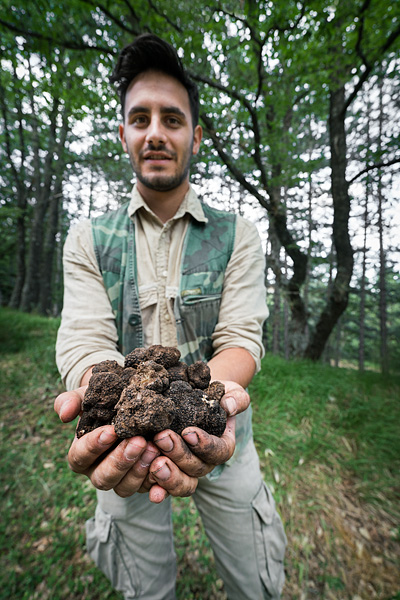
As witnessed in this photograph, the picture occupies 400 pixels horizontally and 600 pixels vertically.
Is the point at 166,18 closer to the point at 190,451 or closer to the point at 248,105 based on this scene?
the point at 248,105

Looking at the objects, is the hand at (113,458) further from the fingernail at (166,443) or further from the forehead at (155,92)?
the forehead at (155,92)

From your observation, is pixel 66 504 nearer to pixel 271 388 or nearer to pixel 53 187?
pixel 271 388

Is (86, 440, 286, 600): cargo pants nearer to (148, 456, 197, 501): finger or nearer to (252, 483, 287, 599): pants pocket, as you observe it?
(252, 483, 287, 599): pants pocket

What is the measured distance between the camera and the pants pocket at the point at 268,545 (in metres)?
2.02

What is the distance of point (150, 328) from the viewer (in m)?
2.27

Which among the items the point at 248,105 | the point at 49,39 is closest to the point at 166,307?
the point at 248,105

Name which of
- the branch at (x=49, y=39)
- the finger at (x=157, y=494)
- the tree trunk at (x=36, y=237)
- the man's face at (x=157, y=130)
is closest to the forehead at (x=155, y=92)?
the man's face at (x=157, y=130)

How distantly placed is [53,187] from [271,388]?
15347mm

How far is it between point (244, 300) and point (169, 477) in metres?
1.40

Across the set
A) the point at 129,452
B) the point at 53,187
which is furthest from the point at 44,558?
the point at 53,187

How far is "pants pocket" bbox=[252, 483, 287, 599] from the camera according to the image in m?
2.02

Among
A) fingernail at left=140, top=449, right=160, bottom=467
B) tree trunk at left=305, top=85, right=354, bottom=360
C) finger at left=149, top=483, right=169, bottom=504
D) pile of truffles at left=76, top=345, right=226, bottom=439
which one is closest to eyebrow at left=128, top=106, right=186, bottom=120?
pile of truffles at left=76, top=345, right=226, bottom=439

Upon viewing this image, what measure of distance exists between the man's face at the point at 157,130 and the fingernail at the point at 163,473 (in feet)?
6.49

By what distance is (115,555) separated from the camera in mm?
2014
